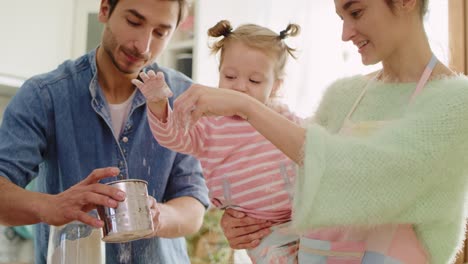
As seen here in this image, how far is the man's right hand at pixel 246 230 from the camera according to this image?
3.93 ft

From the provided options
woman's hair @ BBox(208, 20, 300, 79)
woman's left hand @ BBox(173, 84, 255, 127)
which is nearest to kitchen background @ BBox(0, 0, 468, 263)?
woman's hair @ BBox(208, 20, 300, 79)

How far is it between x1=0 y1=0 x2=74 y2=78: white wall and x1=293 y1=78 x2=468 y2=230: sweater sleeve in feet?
7.20

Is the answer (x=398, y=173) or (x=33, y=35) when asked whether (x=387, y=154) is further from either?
(x=33, y=35)

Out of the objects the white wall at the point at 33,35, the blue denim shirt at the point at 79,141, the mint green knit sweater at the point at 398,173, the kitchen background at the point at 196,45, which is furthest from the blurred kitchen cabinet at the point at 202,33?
the mint green knit sweater at the point at 398,173

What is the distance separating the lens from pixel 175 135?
1180mm

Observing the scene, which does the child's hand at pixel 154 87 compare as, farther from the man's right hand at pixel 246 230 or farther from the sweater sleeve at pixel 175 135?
the man's right hand at pixel 246 230

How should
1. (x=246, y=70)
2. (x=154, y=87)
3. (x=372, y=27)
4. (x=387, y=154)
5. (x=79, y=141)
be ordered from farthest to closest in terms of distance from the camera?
(x=79, y=141)
(x=246, y=70)
(x=154, y=87)
(x=372, y=27)
(x=387, y=154)

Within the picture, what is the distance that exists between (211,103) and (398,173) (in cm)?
33

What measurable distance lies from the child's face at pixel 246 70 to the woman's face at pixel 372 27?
266 mm

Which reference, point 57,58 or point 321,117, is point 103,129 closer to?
point 321,117

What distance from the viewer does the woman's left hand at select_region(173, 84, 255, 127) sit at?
94 centimetres

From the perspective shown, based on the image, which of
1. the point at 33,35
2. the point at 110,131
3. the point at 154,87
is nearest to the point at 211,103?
the point at 154,87

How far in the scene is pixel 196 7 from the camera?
114 inches

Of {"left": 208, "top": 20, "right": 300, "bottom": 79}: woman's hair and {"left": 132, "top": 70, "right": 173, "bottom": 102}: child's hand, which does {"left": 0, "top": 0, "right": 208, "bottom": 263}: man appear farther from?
{"left": 132, "top": 70, "right": 173, "bottom": 102}: child's hand
